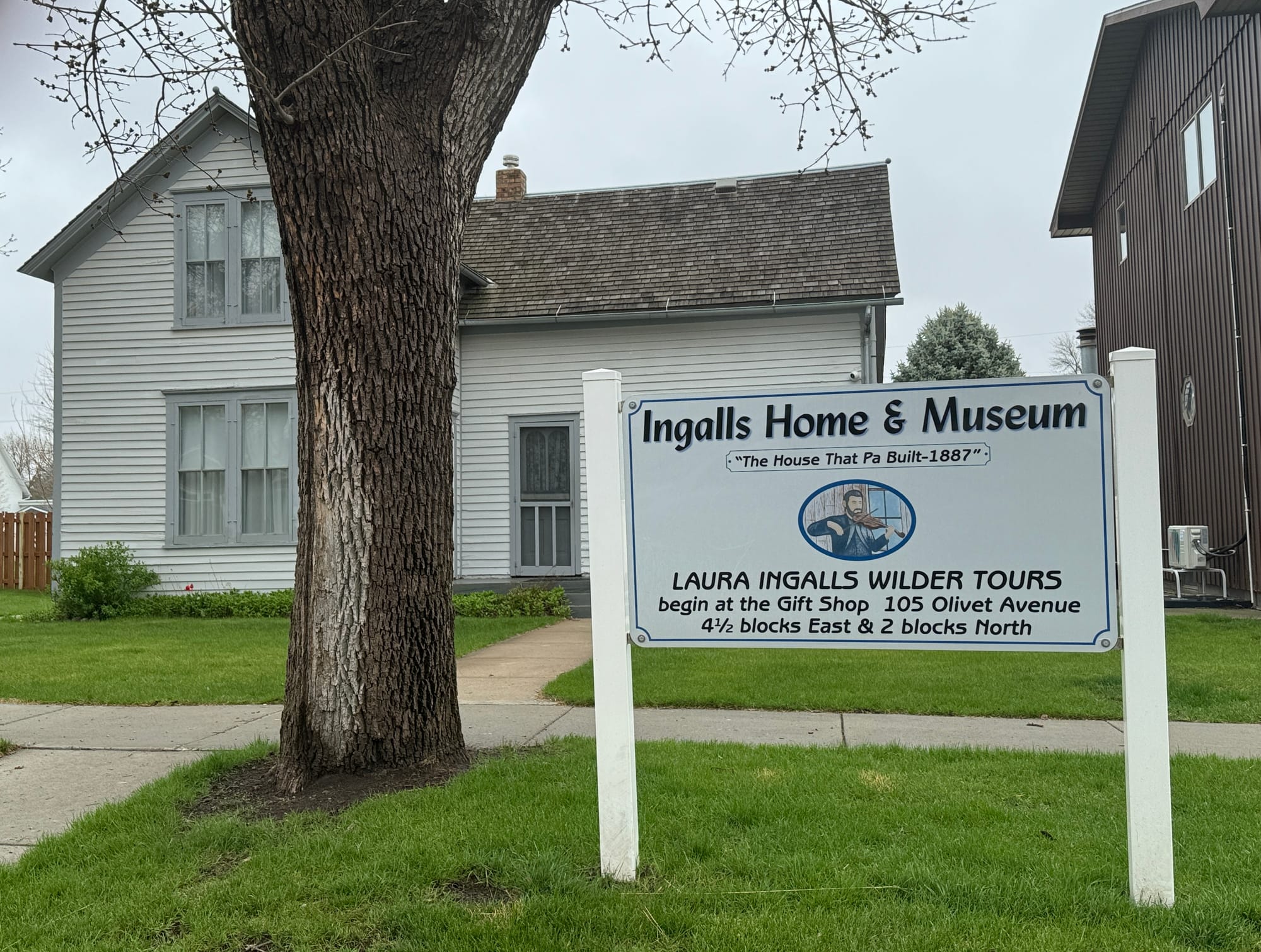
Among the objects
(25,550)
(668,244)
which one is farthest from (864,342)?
(25,550)

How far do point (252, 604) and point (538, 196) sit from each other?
28.3ft

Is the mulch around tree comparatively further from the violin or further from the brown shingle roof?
the brown shingle roof

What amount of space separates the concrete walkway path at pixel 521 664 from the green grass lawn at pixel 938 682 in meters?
0.27

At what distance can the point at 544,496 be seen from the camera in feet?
49.0

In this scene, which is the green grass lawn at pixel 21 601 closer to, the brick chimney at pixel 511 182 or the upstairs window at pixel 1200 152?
the brick chimney at pixel 511 182

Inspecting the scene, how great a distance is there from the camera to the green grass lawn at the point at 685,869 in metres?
3.22

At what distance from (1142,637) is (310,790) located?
3633 mm

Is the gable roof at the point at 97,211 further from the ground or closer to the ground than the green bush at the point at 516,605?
further from the ground

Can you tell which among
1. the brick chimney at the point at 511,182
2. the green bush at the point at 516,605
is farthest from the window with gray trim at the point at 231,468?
the brick chimney at the point at 511,182

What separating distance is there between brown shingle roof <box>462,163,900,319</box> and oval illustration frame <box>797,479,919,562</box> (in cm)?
1047

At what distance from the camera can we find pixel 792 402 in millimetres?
3715

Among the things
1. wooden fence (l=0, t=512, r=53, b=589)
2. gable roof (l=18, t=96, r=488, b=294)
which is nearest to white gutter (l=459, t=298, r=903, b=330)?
gable roof (l=18, t=96, r=488, b=294)

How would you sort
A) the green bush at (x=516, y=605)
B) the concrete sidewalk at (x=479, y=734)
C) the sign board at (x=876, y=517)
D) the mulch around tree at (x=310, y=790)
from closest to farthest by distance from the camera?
the sign board at (x=876, y=517)
the mulch around tree at (x=310, y=790)
the concrete sidewalk at (x=479, y=734)
the green bush at (x=516, y=605)

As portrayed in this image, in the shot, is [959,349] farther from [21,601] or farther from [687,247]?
[21,601]
